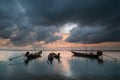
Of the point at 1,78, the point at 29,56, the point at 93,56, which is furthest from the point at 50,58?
the point at 1,78

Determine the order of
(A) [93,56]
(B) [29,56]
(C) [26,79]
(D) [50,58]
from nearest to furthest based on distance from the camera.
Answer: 1. (C) [26,79]
2. (D) [50,58]
3. (B) [29,56]
4. (A) [93,56]

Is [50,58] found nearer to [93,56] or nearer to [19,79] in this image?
[93,56]

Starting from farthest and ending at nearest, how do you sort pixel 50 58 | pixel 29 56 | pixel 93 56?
pixel 93 56 → pixel 29 56 → pixel 50 58

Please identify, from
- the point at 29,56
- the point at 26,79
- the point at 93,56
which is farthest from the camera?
the point at 93,56

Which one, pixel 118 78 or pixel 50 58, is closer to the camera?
pixel 118 78

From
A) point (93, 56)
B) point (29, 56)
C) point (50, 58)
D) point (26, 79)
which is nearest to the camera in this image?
point (26, 79)

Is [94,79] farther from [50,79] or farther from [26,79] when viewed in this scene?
[26,79]

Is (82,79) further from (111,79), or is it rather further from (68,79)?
(111,79)

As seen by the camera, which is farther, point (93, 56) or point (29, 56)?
point (93, 56)

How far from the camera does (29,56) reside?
6019 cm

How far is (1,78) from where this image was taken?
74.7 ft

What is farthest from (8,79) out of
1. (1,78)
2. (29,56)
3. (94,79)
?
(29,56)

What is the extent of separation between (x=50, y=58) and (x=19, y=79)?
30689 mm

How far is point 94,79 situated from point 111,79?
2626mm
